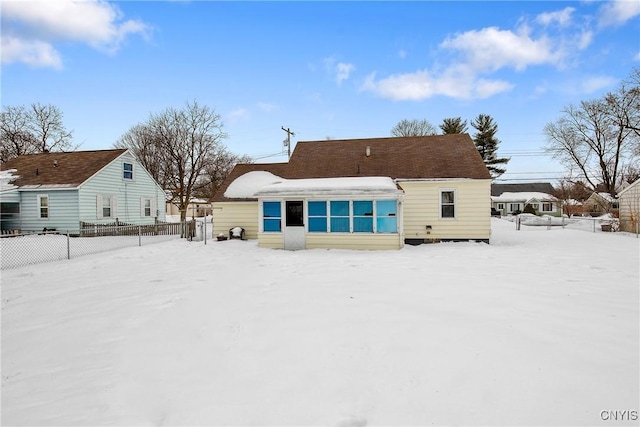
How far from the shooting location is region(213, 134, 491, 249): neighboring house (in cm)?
1345

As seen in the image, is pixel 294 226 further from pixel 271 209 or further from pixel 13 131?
pixel 13 131

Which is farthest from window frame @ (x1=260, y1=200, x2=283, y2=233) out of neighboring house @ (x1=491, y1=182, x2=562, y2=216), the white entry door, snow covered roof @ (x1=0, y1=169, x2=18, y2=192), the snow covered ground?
neighboring house @ (x1=491, y1=182, x2=562, y2=216)

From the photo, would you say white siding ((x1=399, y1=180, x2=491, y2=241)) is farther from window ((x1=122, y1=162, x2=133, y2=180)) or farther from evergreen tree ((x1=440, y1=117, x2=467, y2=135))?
evergreen tree ((x1=440, y1=117, x2=467, y2=135))

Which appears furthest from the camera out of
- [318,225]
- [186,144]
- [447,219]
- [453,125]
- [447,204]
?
[453,125]

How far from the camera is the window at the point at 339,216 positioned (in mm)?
13633

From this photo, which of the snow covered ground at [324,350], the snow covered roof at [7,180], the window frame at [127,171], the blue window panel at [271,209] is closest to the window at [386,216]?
the blue window panel at [271,209]

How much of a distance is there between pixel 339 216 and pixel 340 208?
1.10ft

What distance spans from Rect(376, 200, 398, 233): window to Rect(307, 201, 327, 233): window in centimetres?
219

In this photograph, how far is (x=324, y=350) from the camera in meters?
4.08

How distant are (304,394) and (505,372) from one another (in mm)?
2152

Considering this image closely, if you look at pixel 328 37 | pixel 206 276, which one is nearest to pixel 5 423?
pixel 206 276

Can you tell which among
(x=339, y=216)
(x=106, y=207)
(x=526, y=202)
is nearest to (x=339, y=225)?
(x=339, y=216)

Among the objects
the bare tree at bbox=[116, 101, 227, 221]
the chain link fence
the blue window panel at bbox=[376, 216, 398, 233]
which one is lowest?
the chain link fence

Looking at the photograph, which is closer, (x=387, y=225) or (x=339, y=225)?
(x=387, y=225)
